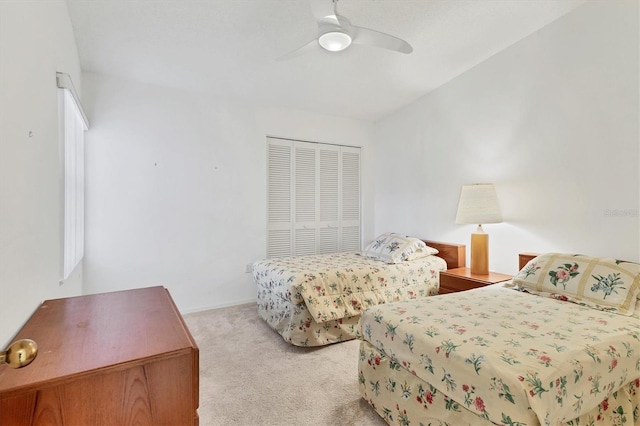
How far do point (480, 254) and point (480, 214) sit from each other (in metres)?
0.39

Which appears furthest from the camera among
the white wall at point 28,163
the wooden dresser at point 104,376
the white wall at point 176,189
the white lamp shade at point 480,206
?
the white wall at point 176,189

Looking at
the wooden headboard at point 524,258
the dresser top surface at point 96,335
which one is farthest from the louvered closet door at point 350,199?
the dresser top surface at point 96,335

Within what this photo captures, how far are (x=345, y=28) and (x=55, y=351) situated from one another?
2.13 metres

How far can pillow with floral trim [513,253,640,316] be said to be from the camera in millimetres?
1856

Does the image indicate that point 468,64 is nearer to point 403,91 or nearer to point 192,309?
point 403,91

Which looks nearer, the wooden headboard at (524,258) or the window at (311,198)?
the wooden headboard at (524,258)

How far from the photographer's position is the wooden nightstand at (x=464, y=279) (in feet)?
8.93

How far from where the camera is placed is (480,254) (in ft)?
9.68

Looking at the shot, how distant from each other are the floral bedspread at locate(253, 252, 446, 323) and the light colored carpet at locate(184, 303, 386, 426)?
1.20 feet

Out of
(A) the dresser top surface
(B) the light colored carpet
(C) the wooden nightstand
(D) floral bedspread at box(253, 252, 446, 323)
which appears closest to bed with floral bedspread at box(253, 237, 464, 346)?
(D) floral bedspread at box(253, 252, 446, 323)

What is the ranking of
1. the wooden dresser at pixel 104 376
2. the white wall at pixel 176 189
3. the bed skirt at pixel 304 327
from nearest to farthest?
1. the wooden dresser at pixel 104 376
2. the bed skirt at pixel 304 327
3. the white wall at pixel 176 189

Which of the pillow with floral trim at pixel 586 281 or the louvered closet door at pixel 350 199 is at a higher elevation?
the louvered closet door at pixel 350 199

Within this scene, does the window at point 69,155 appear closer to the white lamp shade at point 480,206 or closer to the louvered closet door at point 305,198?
the louvered closet door at point 305,198

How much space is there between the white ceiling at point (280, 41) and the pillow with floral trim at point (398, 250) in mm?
1809
